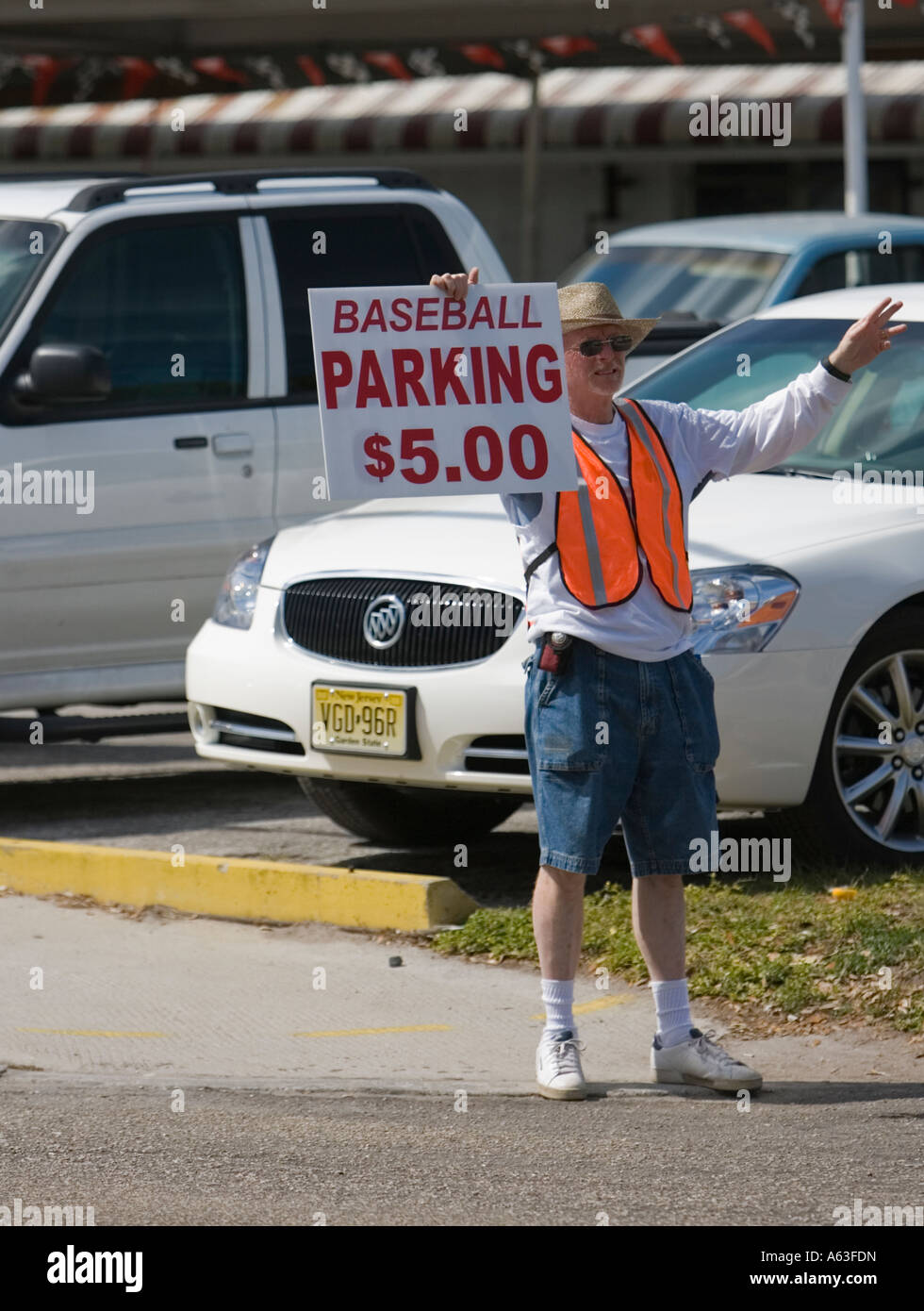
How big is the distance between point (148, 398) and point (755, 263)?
14.4 feet

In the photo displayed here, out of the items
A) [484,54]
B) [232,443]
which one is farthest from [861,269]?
[484,54]

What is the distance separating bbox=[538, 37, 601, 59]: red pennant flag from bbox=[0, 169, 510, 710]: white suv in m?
14.9

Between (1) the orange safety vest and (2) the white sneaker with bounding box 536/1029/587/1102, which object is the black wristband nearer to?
(1) the orange safety vest

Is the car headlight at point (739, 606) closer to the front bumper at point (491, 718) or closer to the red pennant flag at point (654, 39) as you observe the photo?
the front bumper at point (491, 718)

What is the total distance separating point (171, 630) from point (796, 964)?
3.38m

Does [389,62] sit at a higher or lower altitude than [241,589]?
higher

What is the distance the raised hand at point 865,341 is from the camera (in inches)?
196

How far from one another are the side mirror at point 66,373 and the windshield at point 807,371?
1.87 metres

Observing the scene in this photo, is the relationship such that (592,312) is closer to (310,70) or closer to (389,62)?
Result: (389,62)

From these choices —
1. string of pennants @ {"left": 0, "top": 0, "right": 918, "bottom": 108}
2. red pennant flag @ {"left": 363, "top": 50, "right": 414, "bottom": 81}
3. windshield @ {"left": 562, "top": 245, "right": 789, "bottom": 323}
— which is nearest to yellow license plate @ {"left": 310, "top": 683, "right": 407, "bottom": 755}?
windshield @ {"left": 562, "top": 245, "right": 789, "bottom": 323}

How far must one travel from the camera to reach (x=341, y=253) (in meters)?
8.96

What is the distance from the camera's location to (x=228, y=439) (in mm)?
8562

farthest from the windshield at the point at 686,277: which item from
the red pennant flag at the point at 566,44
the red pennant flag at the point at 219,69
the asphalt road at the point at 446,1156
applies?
the red pennant flag at the point at 219,69
